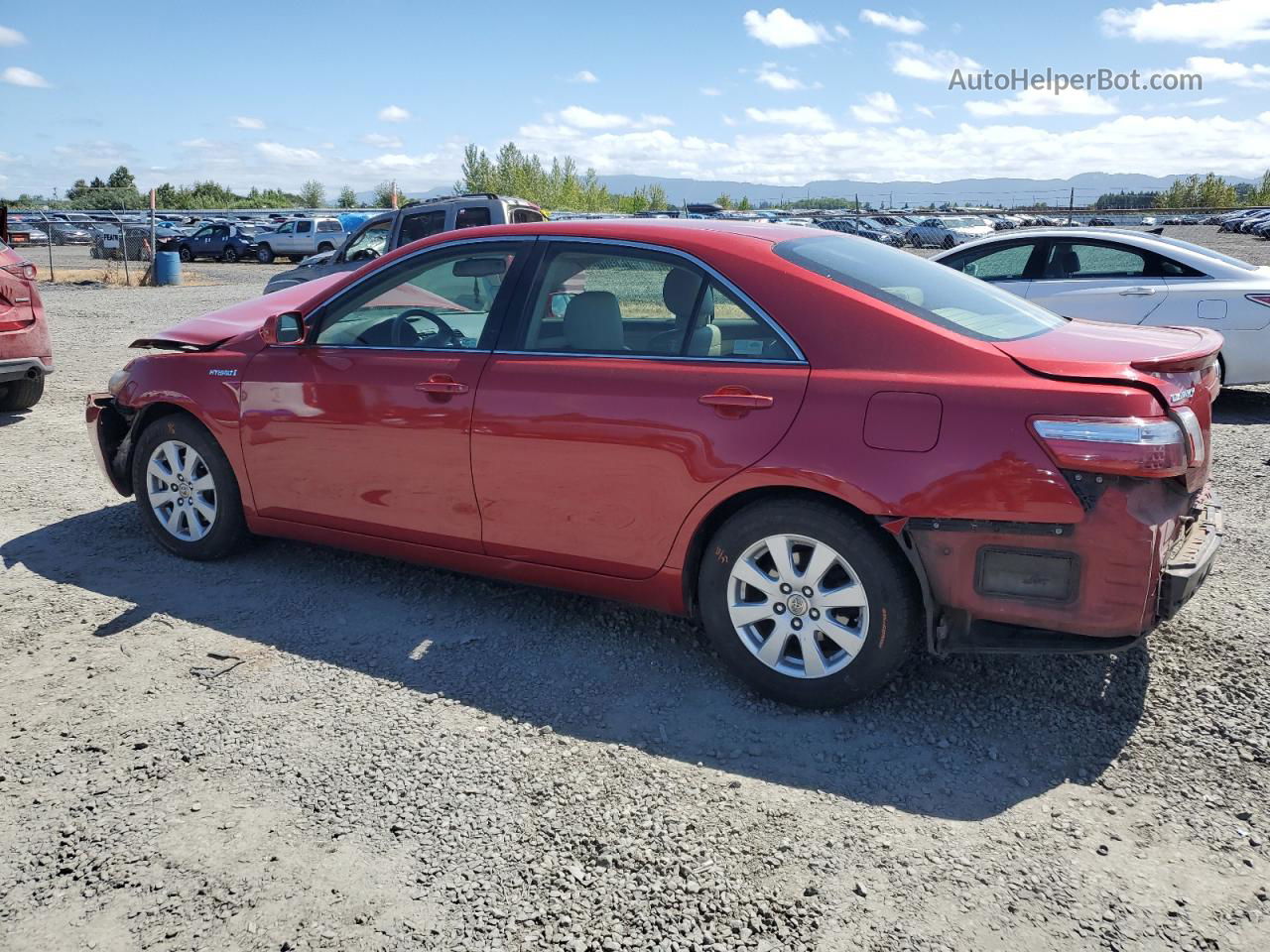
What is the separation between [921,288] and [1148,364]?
0.89 metres

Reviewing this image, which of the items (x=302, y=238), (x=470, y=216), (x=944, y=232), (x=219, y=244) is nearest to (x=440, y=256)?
(x=470, y=216)

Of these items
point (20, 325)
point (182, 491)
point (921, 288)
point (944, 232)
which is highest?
point (944, 232)

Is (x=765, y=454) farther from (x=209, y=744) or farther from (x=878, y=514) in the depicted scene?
(x=209, y=744)

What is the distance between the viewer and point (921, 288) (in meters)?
3.86

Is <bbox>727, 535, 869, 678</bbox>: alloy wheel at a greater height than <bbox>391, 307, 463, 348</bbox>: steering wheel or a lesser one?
lesser

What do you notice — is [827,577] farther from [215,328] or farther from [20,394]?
[20,394]

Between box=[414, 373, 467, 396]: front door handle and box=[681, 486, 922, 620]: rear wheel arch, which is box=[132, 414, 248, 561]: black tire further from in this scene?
box=[681, 486, 922, 620]: rear wheel arch

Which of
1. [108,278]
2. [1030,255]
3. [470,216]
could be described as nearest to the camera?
[1030,255]

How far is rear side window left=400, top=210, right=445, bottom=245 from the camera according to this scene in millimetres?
13719

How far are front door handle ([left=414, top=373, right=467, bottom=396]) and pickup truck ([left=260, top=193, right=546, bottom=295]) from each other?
366 inches

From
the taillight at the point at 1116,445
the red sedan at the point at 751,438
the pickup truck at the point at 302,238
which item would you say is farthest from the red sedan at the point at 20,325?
the pickup truck at the point at 302,238

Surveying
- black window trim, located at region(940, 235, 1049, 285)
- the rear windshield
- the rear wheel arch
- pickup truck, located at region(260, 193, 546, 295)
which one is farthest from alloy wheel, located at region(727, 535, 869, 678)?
pickup truck, located at region(260, 193, 546, 295)

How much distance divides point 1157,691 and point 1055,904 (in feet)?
4.64

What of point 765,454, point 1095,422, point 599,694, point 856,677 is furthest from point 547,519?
point 1095,422
